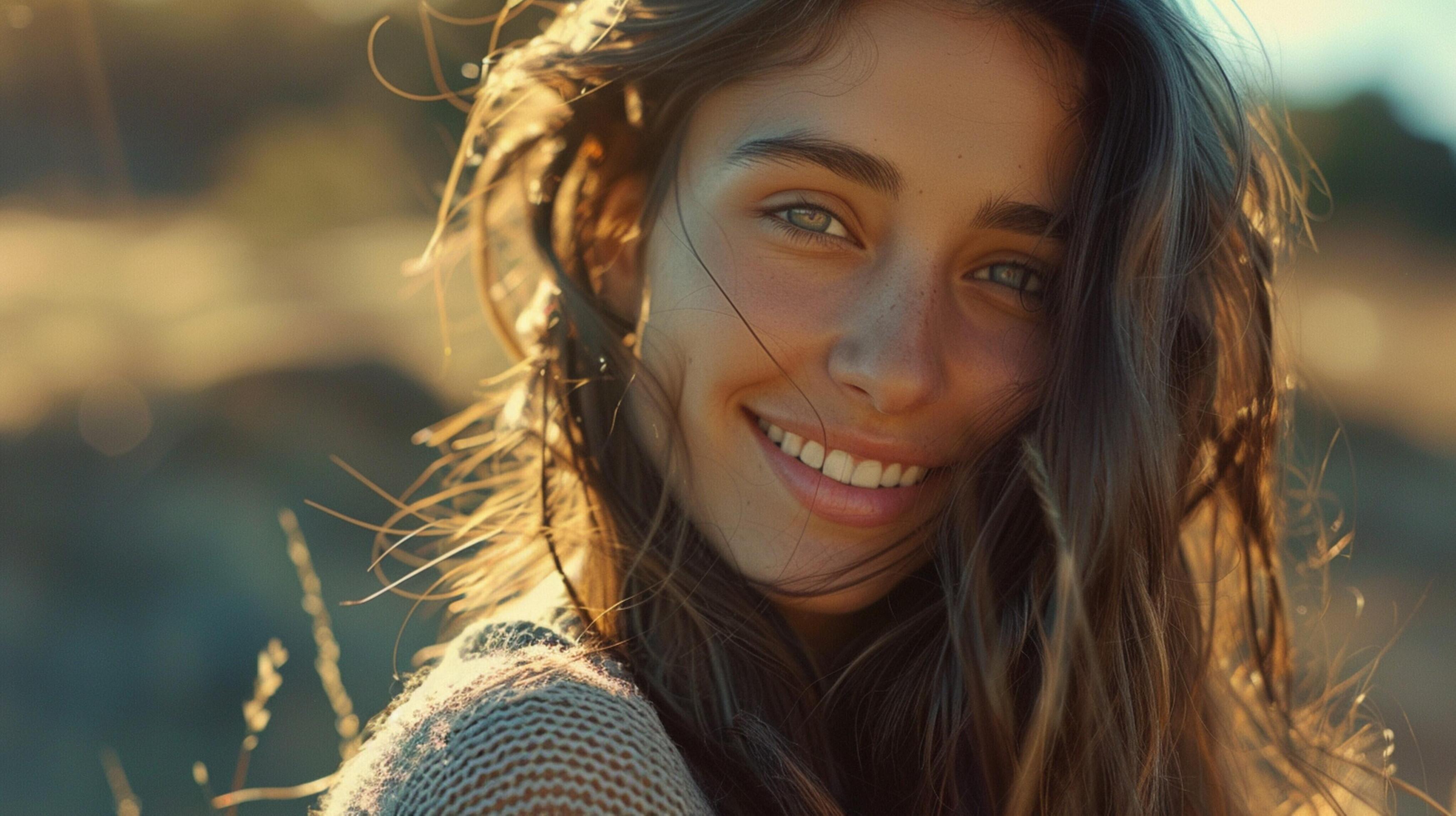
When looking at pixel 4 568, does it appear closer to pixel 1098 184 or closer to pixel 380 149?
pixel 1098 184

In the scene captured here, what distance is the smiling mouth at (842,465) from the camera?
2049 mm

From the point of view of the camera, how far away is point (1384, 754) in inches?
85.7

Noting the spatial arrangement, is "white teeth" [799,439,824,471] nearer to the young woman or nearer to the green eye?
the young woman

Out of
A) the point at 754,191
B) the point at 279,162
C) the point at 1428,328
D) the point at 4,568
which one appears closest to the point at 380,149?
the point at 279,162

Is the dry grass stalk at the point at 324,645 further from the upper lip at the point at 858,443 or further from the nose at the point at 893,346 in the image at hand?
the nose at the point at 893,346

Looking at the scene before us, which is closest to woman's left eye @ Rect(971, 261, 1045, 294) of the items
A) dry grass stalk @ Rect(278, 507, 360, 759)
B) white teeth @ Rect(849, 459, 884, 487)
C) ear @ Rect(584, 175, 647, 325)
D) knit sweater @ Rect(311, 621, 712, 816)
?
white teeth @ Rect(849, 459, 884, 487)

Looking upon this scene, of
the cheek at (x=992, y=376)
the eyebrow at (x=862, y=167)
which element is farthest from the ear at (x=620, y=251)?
the cheek at (x=992, y=376)

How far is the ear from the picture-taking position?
7.57ft

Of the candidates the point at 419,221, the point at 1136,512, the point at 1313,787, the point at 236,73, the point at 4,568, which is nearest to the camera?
the point at 1136,512

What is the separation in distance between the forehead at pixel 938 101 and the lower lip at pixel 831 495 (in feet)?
1.59

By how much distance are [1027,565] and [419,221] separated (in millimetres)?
18633

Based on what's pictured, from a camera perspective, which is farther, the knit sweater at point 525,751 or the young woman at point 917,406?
the young woman at point 917,406

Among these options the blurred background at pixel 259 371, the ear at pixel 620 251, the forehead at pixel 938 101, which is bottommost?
the blurred background at pixel 259 371

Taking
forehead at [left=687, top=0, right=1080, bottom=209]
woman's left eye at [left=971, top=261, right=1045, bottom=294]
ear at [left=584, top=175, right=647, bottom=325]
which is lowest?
woman's left eye at [left=971, top=261, right=1045, bottom=294]
